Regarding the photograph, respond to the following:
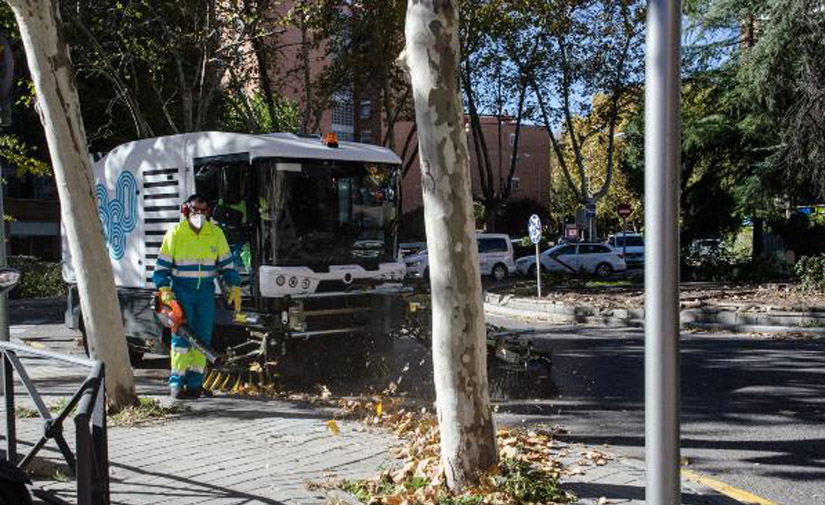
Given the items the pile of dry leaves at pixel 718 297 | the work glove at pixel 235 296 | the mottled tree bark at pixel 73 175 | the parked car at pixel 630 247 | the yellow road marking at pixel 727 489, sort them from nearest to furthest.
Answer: the yellow road marking at pixel 727 489 → the mottled tree bark at pixel 73 175 → the work glove at pixel 235 296 → the pile of dry leaves at pixel 718 297 → the parked car at pixel 630 247

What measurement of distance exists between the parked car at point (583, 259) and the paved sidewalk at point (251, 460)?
2607 centimetres

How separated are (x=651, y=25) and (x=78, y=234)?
5.15m

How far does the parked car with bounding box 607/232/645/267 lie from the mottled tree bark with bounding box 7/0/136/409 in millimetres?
30234

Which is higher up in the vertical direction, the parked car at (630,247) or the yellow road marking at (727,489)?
the parked car at (630,247)

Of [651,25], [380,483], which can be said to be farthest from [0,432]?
[651,25]

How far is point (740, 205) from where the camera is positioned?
23453 mm

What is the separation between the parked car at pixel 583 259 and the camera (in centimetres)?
3247

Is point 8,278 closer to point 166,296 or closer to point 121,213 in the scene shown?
point 166,296

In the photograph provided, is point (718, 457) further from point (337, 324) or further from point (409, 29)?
point (337, 324)

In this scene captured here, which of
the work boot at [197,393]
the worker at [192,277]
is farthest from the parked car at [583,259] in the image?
the work boot at [197,393]

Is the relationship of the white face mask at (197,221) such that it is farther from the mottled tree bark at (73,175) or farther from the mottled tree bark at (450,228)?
the mottled tree bark at (450,228)

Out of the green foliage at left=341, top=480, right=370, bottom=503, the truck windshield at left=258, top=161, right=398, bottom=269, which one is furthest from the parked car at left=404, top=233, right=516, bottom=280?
the green foliage at left=341, top=480, right=370, bottom=503

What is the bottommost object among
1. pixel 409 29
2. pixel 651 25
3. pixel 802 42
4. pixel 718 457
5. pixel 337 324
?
pixel 718 457

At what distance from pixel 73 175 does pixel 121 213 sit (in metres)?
4.01
